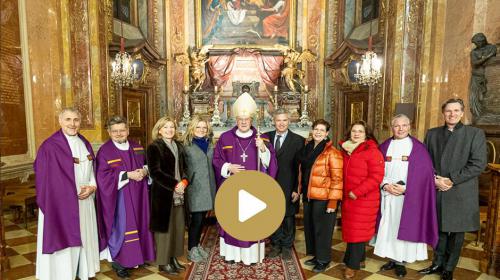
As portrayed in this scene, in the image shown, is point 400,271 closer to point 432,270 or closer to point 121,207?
point 432,270

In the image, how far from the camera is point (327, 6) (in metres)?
10.2

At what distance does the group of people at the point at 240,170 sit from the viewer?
317cm

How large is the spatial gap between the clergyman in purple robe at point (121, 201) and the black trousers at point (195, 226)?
56cm

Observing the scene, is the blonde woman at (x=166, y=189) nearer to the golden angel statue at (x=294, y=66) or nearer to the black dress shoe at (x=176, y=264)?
the black dress shoe at (x=176, y=264)

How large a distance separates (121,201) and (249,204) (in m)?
2.04

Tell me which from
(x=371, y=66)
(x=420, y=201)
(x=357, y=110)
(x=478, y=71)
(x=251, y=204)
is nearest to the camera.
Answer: (x=251, y=204)

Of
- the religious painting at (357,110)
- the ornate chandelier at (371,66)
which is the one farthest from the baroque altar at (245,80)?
the ornate chandelier at (371,66)

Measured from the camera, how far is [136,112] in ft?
29.3

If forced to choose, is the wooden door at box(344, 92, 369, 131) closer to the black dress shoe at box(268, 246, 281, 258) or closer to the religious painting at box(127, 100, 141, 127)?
the black dress shoe at box(268, 246, 281, 258)

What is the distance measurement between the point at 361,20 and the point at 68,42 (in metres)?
7.96

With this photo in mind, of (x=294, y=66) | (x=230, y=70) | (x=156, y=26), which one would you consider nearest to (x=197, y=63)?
(x=230, y=70)

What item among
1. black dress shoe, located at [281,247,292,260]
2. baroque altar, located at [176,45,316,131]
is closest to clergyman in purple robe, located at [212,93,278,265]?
black dress shoe, located at [281,247,292,260]

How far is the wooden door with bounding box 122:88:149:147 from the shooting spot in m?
8.45

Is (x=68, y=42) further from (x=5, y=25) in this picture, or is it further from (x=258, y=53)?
(x=258, y=53)
